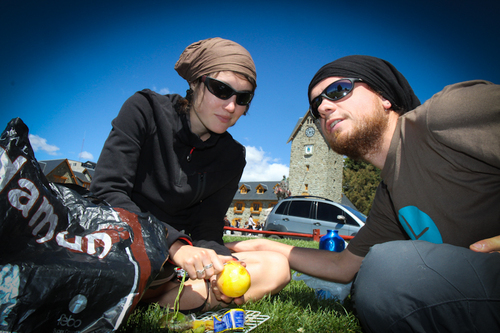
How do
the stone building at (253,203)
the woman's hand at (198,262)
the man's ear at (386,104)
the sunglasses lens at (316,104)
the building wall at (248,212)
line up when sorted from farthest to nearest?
the stone building at (253,203)
the building wall at (248,212)
the sunglasses lens at (316,104)
the man's ear at (386,104)
the woman's hand at (198,262)

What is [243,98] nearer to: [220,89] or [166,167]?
[220,89]

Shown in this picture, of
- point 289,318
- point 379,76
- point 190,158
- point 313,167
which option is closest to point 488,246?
point 289,318

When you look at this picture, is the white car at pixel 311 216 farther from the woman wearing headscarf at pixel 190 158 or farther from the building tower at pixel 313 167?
the building tower at pixel 313 167

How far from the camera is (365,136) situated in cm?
177

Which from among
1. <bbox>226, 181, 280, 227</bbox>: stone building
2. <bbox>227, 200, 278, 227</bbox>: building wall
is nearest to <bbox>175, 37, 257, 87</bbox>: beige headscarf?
<bbox>226, 181, 280, 227</bbox>: stone building

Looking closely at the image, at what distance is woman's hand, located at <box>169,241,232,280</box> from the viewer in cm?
125

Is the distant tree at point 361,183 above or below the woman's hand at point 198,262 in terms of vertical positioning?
below

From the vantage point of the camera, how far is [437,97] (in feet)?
3.92

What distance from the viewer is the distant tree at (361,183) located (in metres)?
34.3

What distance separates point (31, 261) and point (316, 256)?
1667 mm

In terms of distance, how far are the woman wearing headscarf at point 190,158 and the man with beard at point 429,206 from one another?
0.68 m

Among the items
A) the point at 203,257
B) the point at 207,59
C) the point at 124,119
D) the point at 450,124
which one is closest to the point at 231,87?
the point at 207,59

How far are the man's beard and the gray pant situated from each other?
0.84 metres

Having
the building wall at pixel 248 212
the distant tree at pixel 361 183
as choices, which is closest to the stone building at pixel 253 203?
the building wall at pixel 248 212
